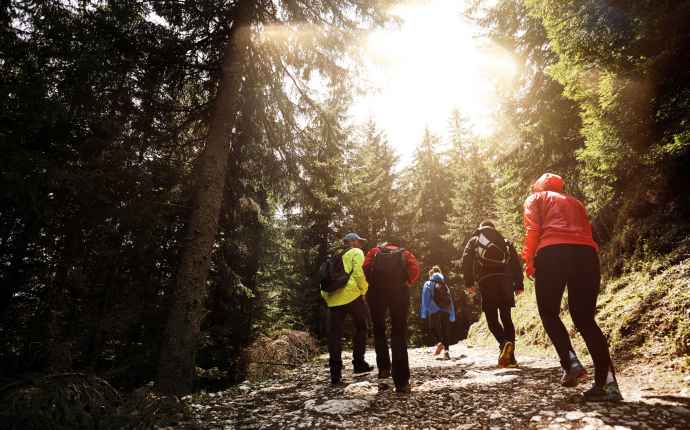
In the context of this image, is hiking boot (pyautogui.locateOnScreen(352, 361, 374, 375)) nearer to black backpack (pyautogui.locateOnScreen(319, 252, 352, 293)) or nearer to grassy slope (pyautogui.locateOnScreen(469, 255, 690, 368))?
black backpack (pyautogui.locateOnScreen(319, 252, 352, 293))

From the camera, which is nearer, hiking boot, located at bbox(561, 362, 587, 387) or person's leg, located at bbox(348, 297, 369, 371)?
hiking boot, located at bbox(561, 362, 587, 387)

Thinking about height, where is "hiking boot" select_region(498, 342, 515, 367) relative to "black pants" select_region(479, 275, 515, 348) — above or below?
below

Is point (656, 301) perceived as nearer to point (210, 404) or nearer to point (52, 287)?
point (210, 404)

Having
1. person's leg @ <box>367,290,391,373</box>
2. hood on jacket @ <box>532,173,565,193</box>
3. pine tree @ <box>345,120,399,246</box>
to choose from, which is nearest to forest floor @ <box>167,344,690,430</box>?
person's leg @ <box>367,290,391,373</box>

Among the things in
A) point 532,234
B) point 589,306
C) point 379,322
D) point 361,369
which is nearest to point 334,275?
point 379,322

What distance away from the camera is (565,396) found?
3.67 m

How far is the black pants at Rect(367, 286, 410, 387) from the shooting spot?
4809mm

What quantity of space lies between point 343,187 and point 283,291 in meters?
12.9

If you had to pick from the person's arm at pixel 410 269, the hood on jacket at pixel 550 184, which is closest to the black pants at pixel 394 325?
the person's arm at pixel 410 269

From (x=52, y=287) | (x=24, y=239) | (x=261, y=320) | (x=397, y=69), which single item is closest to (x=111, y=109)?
(x=24, y=239)

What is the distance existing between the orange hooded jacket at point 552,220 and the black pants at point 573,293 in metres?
0.09

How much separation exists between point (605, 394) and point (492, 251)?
2869mm

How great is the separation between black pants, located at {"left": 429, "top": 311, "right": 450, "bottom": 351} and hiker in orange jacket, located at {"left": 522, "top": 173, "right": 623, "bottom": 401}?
18.0 feet

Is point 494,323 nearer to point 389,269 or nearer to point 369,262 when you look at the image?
point 389,269
